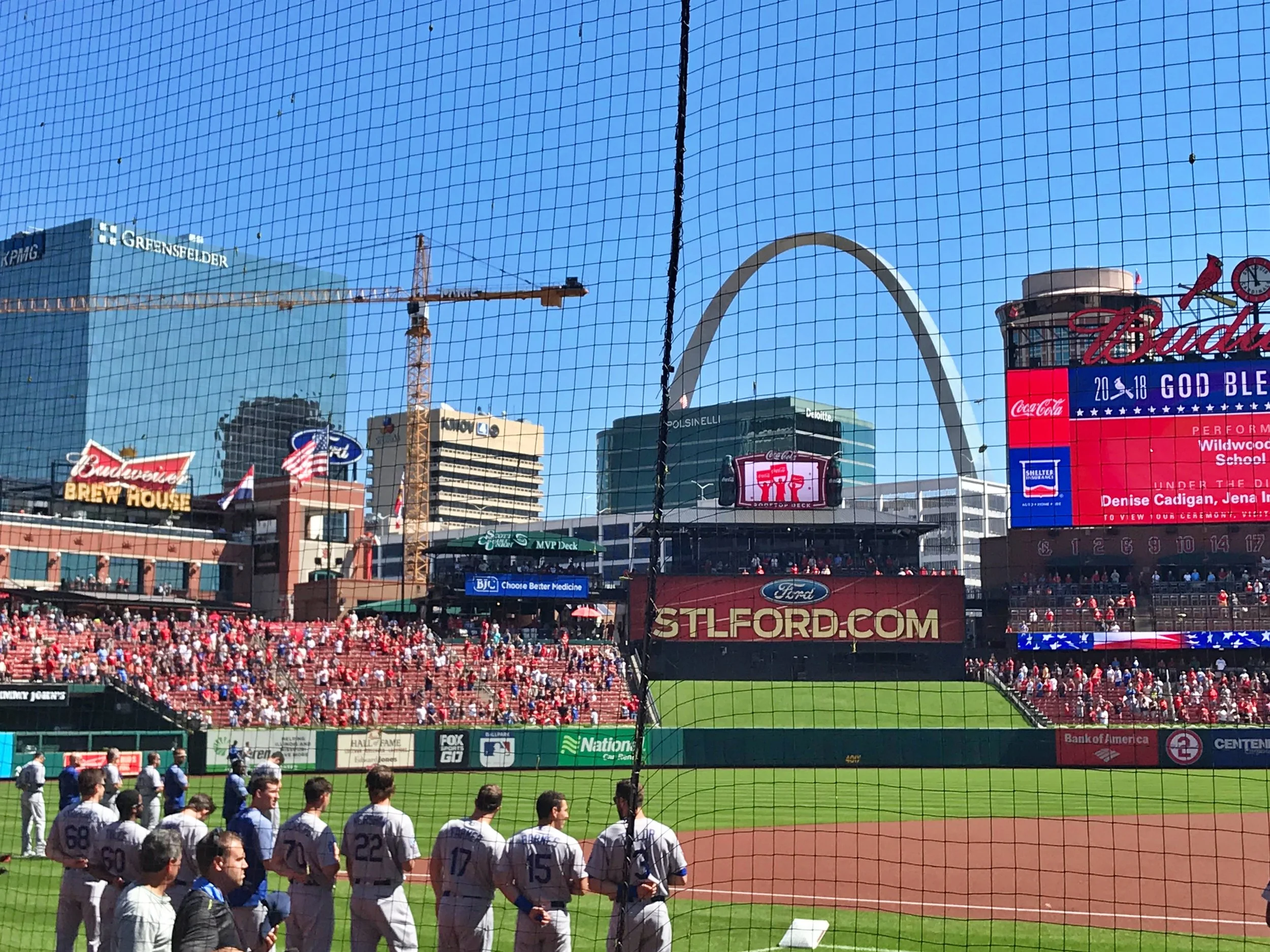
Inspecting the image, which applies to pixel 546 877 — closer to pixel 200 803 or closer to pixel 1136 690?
pixel 200 803

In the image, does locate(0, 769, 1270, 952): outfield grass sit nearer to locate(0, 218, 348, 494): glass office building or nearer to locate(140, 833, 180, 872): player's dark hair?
locate(0, 218, 348, 494): glass office building

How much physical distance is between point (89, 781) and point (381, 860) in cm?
248

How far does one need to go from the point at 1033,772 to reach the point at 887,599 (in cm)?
1203

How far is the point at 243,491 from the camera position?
5450cm

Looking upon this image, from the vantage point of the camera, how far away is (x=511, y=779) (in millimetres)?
29328

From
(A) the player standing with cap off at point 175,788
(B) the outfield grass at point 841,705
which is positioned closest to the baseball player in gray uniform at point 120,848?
(A) the player standing with cap off at point 175,788

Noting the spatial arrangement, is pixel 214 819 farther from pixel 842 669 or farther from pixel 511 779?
pixel 842 669

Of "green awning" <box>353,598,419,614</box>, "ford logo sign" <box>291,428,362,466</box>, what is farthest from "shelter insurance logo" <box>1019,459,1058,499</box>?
"green awning" <box>353,598,419,614</box>

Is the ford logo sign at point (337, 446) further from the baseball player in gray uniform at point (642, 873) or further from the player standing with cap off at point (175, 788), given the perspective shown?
the baseball player in gray uniform at point (642, 873)

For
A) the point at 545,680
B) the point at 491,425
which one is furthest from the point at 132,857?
the point at 545,680

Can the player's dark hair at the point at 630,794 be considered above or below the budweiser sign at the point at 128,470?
below

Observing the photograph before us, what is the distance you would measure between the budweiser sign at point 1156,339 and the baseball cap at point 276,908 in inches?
1334

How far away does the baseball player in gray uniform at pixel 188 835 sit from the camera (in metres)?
7.89

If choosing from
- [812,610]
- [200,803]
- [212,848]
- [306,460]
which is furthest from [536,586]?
[212,848]
